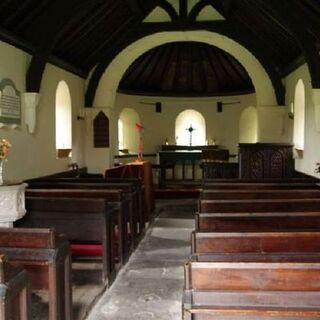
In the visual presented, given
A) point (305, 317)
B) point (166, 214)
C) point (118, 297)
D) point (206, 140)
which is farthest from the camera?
point (206, 140)

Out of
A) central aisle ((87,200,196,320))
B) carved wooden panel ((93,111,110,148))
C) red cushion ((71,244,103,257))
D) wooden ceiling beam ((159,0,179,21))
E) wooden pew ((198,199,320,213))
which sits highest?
wooden ceiling beam ((159,0,179,21))

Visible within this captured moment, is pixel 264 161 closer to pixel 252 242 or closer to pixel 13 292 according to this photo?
pixel 252 242

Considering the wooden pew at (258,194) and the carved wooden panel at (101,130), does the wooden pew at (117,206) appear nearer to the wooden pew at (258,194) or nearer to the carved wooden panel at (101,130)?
the wooden pew at (258,194)

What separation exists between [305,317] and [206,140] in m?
12.5

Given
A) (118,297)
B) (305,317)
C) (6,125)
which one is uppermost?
(6,125)

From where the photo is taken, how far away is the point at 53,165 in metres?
8.52

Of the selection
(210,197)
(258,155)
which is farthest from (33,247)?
(258,155)

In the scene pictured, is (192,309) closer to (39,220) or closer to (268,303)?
(268,303)

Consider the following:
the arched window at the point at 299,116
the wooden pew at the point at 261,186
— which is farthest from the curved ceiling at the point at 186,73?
the wooden pew at the point at 261,186

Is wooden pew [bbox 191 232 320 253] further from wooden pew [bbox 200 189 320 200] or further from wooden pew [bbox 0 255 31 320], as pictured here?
wooden pew [bbox 200 189 320 200]

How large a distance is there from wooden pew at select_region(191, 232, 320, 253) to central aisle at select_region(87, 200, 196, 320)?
3.99 ft

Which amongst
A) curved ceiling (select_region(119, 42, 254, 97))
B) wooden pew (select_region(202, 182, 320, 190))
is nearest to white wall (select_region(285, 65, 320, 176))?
wooden pew (select_region(202, 182, 320, 190))

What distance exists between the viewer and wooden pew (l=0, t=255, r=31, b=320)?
207cm

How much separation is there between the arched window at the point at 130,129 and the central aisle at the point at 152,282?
6.52 m
